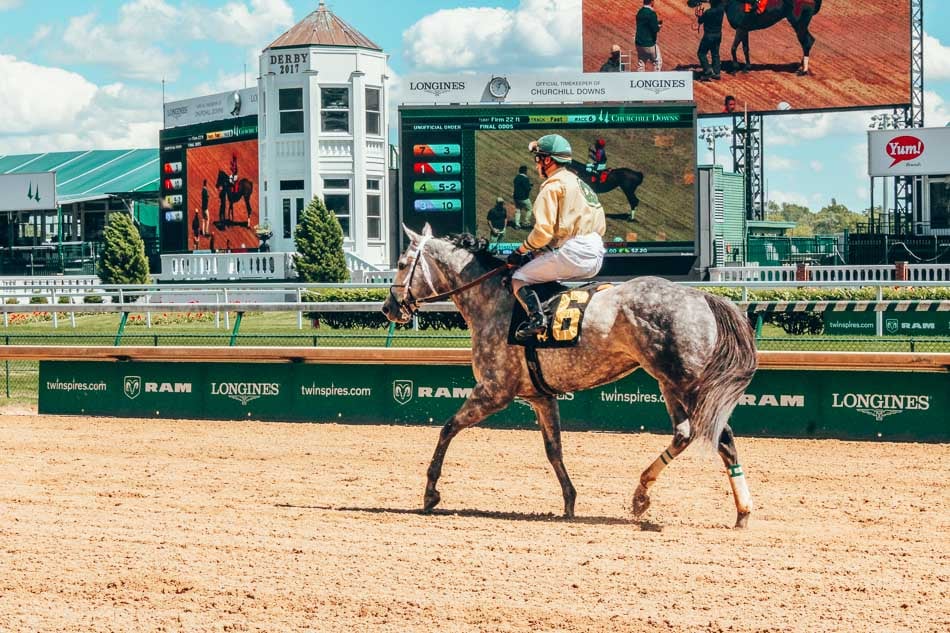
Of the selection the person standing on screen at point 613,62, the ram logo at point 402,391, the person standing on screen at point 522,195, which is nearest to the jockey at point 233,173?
the person standing on screen at point 613,62

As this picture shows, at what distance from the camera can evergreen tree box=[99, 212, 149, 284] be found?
39.9 m

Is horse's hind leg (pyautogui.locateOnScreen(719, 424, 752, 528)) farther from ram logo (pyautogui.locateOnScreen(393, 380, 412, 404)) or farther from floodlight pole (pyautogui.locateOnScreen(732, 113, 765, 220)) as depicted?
floodlight pole (pyautogui.locateOnScreen(732, 113, 765, 220))

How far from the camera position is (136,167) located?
64.2 meters

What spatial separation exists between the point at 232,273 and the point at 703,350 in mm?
34566

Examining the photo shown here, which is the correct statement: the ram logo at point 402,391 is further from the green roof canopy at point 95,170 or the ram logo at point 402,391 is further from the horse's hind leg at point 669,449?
the green roof canopy at point 95,170

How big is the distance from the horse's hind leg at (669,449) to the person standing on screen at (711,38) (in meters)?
40.2

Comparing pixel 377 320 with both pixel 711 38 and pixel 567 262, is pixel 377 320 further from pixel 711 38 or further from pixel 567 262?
pixel 711 38

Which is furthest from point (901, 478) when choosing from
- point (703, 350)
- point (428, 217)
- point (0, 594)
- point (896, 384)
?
point (428, 217)

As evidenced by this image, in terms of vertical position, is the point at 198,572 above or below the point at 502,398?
below

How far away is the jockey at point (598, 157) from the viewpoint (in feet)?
111

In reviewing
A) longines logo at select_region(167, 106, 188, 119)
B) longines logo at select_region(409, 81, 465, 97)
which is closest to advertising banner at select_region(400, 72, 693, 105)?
longines logo at select_region(409, 81, 465, 97)

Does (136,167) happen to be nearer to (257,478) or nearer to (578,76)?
(578,76)

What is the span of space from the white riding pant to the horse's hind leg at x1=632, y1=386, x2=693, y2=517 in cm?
105

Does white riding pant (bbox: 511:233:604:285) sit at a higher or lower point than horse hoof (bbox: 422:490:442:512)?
higher
